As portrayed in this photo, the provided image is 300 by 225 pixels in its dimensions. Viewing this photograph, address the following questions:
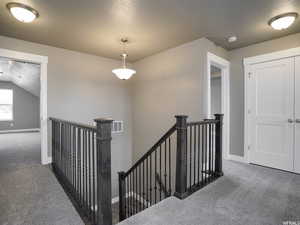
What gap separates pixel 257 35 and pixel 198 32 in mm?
1106

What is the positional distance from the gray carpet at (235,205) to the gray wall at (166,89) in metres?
1.33

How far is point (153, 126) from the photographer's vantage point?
4.27 m

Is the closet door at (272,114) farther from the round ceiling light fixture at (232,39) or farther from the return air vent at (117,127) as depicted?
the return air vent at (117,127)

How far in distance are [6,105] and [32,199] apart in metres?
8.87

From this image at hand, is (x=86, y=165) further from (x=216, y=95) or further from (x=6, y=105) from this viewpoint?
(x=6, y=105)

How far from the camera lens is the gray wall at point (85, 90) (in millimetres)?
3615

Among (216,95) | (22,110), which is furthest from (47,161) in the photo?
(22,110)

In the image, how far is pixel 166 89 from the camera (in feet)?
12.6

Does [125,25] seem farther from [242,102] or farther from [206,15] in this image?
[242,102]

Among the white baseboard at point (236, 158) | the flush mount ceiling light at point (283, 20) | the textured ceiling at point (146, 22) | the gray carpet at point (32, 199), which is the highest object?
the textured ceiling at point (146, 22)

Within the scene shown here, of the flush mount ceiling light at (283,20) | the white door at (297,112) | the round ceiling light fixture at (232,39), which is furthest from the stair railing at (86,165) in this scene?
the white door at (297,112)

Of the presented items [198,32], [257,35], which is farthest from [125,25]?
[257,35]

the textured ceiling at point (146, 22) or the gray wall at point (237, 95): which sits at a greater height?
the textured ceiling at point (146, 22)

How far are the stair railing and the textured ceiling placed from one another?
1.57 meters
